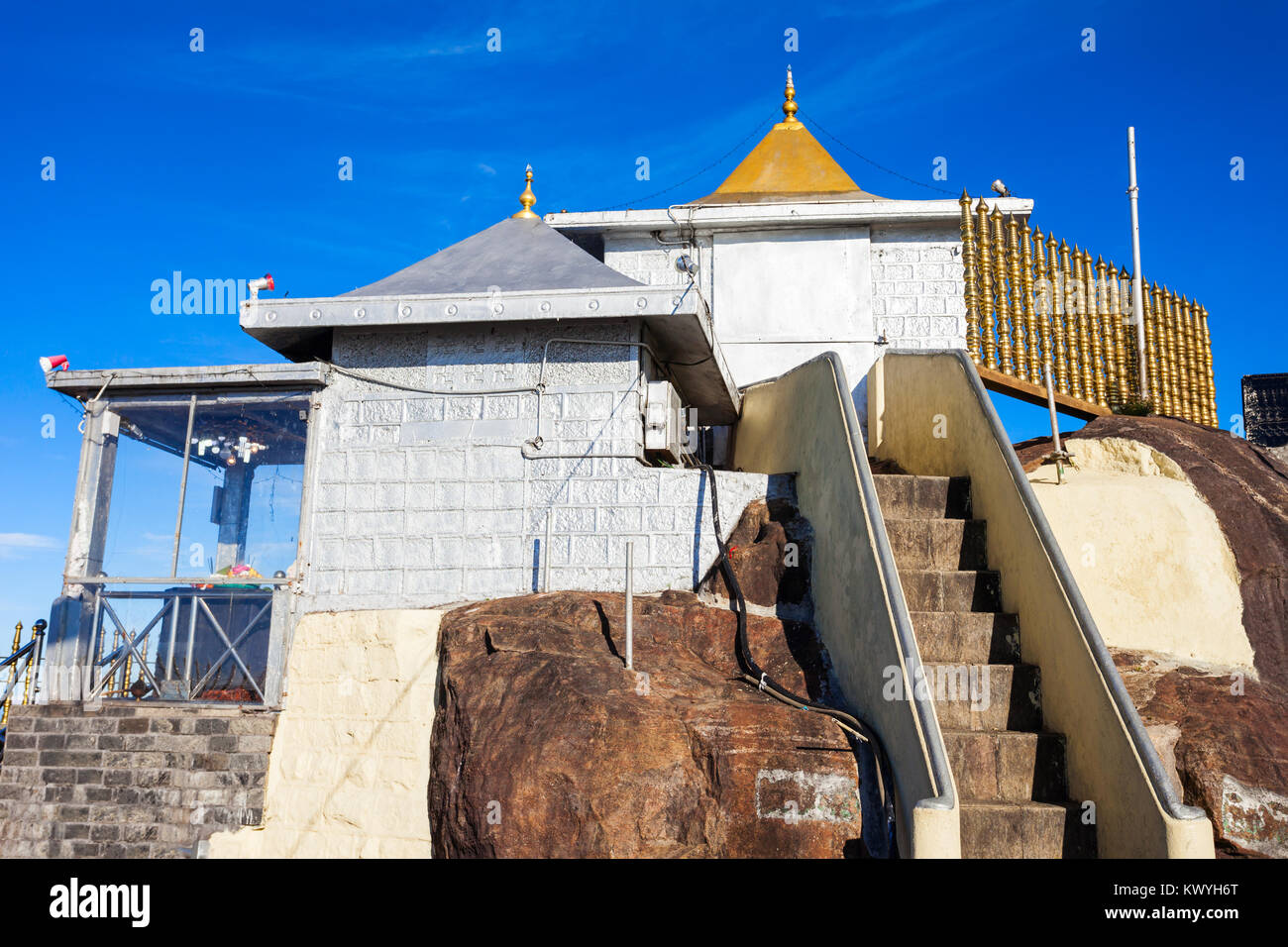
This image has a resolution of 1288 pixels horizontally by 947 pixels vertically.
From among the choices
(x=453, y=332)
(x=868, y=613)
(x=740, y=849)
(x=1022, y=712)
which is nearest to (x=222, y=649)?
(x=453, y=332)

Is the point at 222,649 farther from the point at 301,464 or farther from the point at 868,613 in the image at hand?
the point at 868,613

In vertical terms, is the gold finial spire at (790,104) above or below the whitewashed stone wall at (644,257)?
above

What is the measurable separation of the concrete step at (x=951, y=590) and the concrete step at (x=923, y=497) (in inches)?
30.0

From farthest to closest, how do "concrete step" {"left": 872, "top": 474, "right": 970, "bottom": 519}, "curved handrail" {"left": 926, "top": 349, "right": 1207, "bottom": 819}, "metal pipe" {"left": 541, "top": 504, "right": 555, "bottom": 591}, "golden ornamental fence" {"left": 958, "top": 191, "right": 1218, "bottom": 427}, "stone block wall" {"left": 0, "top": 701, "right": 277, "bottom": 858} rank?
1. "golden ornamental fence" {"left": 958, "top": 191, "right": 1218, "bottom": 427}
2. "metal pipe" {"left": 541, "top": 504, "right": 555, "bottom": 591}
3. "stone block wall" {"left": 0, "top": 701, "right": 277, "bottom": 858}
4. "concrete step" {"left": 872, "top": 474, "right": 970, "bottom": 519}
5. "curved handrail" {"left": 926, "top": 349, "right": 1207, "bottom": 819}

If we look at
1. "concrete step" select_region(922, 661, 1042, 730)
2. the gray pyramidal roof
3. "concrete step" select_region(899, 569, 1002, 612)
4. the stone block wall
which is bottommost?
the stone block wall

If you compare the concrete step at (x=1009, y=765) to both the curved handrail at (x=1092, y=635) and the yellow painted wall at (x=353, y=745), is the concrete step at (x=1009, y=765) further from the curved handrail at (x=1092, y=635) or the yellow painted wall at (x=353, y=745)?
the yellow painted wall at (x=353, y=745)

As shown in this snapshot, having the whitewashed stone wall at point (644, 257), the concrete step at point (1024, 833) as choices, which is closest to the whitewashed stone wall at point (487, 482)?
the concrete step at point (1024, 833)

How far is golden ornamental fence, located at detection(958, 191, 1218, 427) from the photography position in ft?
36.0

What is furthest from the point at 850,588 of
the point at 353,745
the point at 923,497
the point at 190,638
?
the point at 190,638

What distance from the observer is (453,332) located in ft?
27.1

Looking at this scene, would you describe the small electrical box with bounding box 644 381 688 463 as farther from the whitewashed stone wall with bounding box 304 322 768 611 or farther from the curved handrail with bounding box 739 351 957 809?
the curved handrail with bounding box 739 351 957 809

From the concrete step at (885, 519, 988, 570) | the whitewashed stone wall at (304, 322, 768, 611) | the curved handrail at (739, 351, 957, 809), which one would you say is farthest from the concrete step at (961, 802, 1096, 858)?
the whitewashed stone wall at (304, 322, 768, 611)

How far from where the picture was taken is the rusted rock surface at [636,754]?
528 cm
